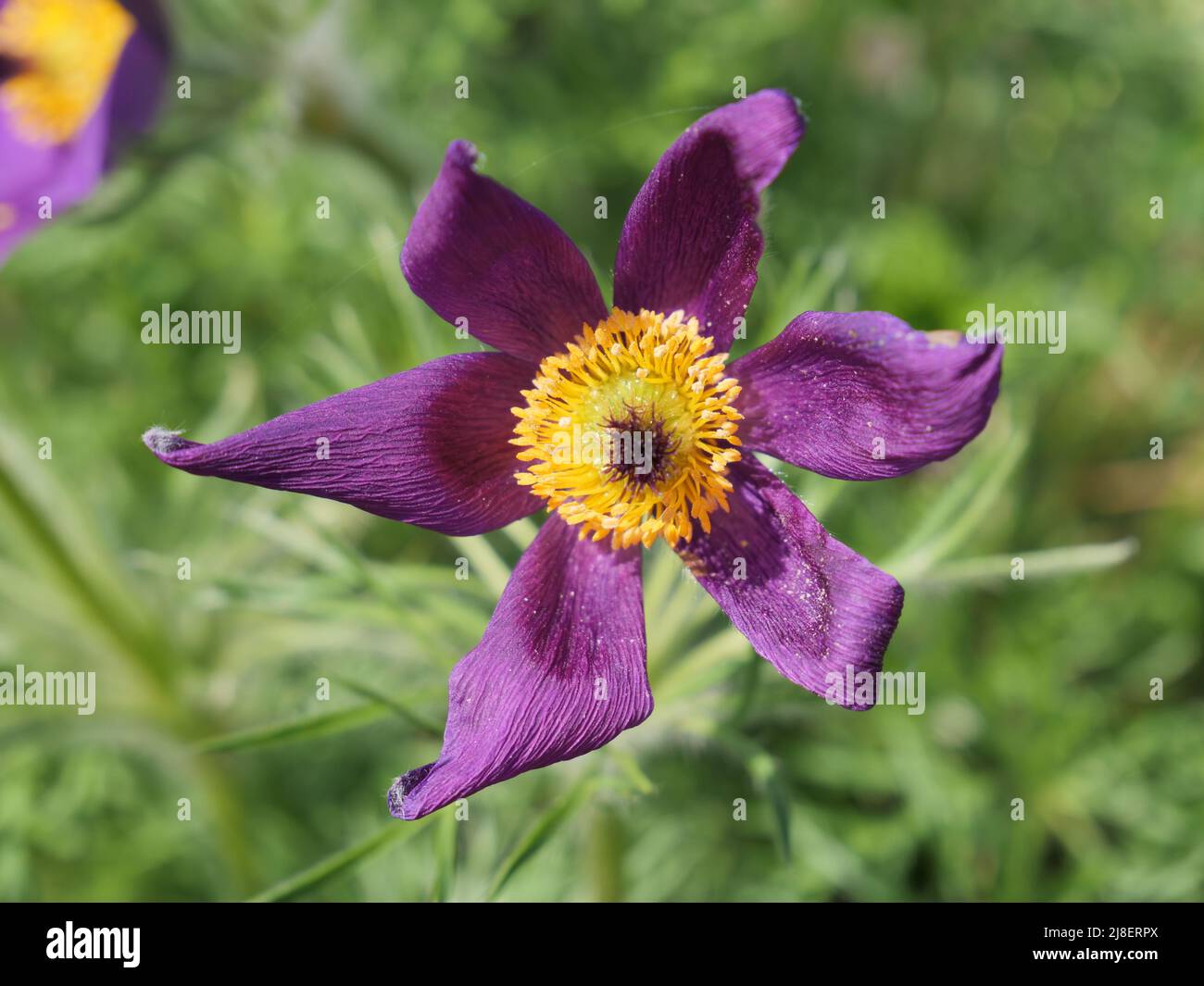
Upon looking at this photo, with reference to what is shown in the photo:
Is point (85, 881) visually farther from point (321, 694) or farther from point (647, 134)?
point (647, 134)

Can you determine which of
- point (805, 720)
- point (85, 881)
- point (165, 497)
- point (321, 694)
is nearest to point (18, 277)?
point (165, 497)

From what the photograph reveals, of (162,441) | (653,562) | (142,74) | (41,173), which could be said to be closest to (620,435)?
(653,562)

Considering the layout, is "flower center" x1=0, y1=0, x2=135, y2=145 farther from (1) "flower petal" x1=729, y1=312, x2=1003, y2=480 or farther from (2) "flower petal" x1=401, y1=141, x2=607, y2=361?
(1) "flower petal" x1=729, y1=312, x2=1003, y2=480

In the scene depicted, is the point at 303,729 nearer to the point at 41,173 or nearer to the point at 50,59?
the point at 41,173
